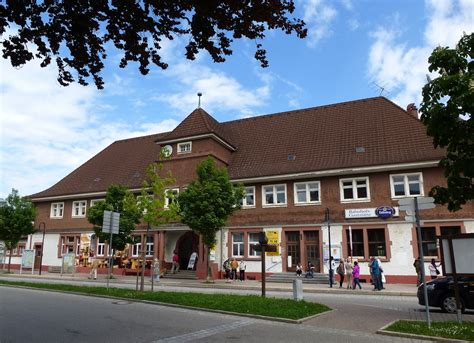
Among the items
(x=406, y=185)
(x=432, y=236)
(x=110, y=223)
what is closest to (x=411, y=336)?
(x=110, y=223)

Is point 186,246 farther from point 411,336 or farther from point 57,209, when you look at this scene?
point 411,336

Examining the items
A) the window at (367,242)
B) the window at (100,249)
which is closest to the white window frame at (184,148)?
the window at (100,249)

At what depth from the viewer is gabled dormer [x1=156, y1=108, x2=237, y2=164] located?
3225 cm

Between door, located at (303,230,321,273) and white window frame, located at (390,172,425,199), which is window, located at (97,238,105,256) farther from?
white window frame, located at (390,172,425,199)

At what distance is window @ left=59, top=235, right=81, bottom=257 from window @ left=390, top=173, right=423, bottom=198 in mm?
26853

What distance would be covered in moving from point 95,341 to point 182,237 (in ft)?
82.1

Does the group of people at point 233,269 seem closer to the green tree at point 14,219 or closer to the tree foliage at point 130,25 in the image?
the green tree at point 14,219

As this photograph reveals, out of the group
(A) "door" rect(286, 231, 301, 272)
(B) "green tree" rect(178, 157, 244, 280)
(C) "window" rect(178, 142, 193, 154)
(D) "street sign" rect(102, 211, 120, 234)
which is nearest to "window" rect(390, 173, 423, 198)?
(A) "door" rect(286, 231, 301, 272)

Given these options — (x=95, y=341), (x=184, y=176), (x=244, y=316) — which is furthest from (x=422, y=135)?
(x=95, y=341)

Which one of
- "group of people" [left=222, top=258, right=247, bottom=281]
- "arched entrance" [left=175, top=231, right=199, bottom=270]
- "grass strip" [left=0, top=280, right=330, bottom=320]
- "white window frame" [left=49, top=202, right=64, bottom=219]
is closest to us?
"grass strip" [left=0, top=280, right=330, bottom=320]

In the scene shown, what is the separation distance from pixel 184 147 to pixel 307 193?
1075 cm

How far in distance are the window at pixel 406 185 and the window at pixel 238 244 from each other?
424 inches

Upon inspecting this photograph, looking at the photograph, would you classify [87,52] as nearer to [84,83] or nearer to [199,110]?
[84,83]

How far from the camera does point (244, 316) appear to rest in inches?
468
